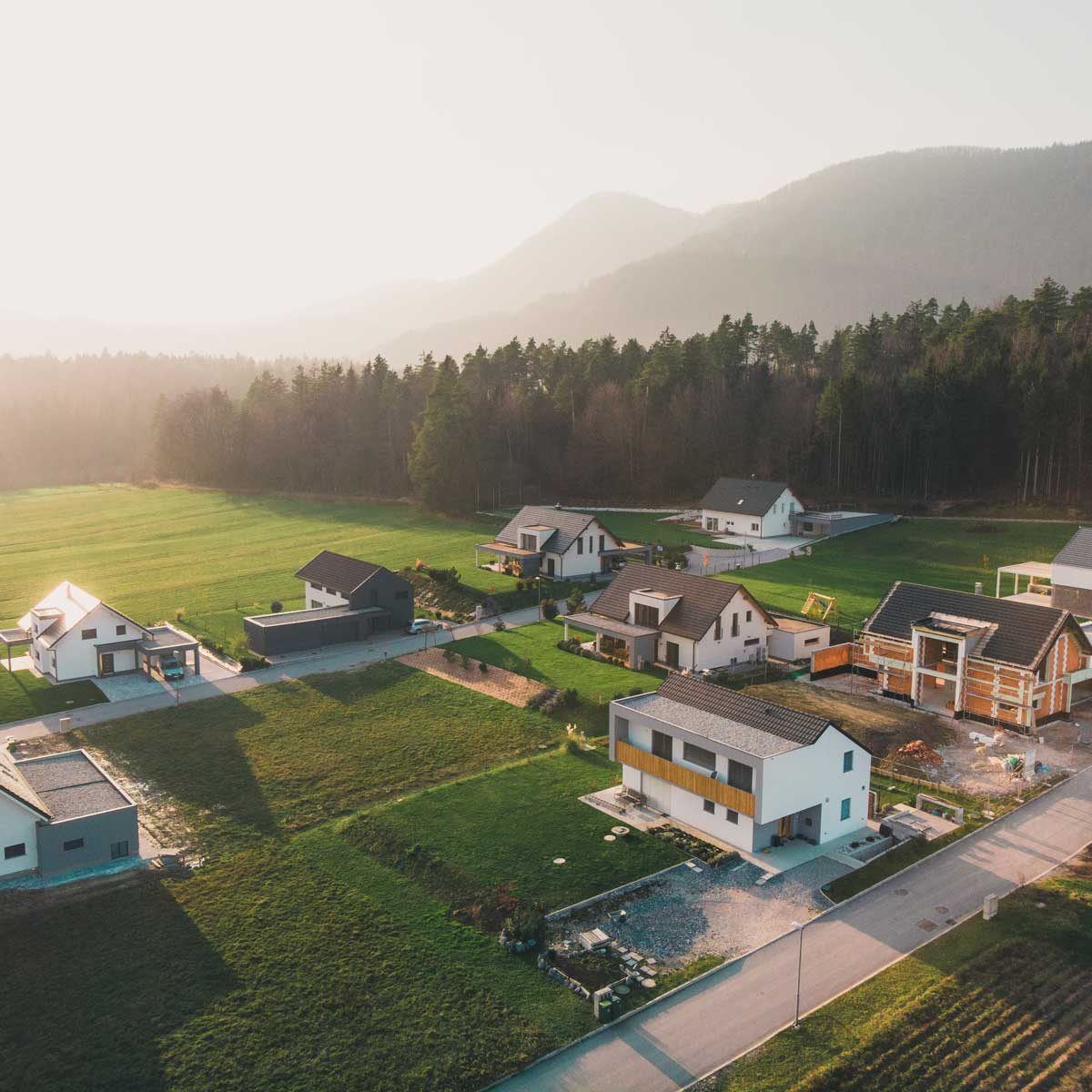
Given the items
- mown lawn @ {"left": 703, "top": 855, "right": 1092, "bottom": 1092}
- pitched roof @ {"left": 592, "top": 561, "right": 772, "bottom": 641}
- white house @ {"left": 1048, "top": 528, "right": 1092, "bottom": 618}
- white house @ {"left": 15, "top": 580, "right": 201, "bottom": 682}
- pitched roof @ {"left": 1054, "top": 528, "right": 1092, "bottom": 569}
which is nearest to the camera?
mown lawn @ {"left": 703, "top": 855, "right": 1092, "bottom": 1092}

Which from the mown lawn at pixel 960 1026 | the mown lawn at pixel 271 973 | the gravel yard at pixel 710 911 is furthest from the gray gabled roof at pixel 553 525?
the mown lawn at pixel 960 1026

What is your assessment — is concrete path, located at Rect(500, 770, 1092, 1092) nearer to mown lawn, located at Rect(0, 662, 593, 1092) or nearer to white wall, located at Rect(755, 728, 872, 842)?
mown lawn, located at Rect(0, 662, 593, 1092)

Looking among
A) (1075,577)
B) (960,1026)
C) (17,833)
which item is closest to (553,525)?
(1075,577)

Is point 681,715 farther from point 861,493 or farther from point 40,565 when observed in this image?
point 861,493

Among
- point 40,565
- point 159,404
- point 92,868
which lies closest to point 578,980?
point 92,868

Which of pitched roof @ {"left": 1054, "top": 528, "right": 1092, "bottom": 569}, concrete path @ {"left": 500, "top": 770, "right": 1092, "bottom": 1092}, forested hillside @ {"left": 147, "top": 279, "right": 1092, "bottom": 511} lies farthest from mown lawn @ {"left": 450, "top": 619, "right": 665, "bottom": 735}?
forested hillside @ {"left": 147, "top": 279, "right": 1092, "bottom": 511}

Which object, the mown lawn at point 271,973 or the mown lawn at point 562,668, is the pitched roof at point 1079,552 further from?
the mown lawn at point 271,973
